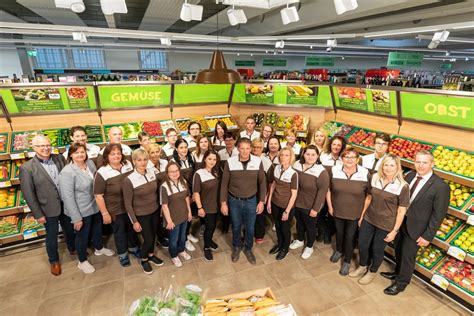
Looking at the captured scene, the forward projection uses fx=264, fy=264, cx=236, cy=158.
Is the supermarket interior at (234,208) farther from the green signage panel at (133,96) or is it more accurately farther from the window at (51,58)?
the window at (51,58)

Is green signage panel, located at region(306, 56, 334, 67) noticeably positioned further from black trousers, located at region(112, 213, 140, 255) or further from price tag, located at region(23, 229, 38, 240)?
price tag, located at region(23, 229, 38, 240)

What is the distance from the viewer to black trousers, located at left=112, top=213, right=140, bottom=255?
3580 mm

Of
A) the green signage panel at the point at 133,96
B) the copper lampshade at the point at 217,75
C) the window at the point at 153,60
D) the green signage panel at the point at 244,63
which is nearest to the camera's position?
the copper lampshade at the point at 217,75

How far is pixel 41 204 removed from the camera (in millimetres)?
3375

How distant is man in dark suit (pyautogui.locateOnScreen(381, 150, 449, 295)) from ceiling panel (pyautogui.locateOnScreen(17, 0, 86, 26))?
9.53 metres

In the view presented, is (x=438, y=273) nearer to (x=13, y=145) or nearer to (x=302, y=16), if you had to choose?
(x=13, y=145)

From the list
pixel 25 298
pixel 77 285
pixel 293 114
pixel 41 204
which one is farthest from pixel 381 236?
pixel 25 298

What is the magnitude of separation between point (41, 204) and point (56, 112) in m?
2.08

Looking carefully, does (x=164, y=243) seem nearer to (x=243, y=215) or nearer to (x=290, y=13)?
(x=243, y=215)

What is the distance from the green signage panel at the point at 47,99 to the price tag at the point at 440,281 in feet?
19.8

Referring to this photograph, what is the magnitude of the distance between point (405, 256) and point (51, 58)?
20726 millimetres

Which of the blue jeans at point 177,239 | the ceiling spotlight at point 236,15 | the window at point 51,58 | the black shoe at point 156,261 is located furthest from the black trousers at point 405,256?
the window at point 51,58

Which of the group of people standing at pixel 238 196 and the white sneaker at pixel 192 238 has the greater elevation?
the group of people standing at pixel 238 196

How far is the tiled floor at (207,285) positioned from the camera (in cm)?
320
